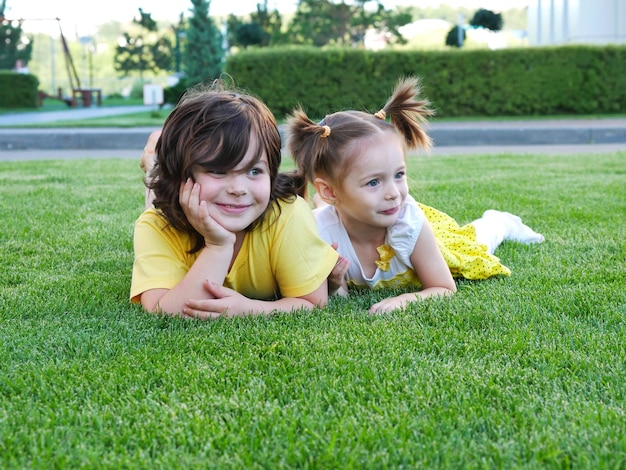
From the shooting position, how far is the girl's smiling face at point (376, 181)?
2.84 m

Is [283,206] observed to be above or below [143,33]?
below

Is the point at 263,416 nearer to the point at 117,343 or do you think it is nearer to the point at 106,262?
the point at 117,343

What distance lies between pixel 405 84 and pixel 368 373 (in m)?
1.66

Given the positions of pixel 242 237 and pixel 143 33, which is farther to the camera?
pixel 143 33

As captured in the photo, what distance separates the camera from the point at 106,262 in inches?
135

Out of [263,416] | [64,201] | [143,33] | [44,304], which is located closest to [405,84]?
[44,304]

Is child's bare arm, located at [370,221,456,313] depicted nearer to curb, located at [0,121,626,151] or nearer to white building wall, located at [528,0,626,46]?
curb, located at [0,121,626,151]

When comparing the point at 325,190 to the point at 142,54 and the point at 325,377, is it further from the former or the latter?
the point at 142,54

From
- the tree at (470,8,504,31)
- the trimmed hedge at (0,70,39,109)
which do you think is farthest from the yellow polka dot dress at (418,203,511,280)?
the trimmed hedge at (0,70,39,109)

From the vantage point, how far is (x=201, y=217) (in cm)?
245

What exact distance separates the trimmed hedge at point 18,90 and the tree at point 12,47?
12.8m

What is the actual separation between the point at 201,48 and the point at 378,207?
1971 cm

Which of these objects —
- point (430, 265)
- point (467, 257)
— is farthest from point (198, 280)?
point (467, 257)

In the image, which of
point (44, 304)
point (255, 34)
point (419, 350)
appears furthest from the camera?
point (255, 34)
